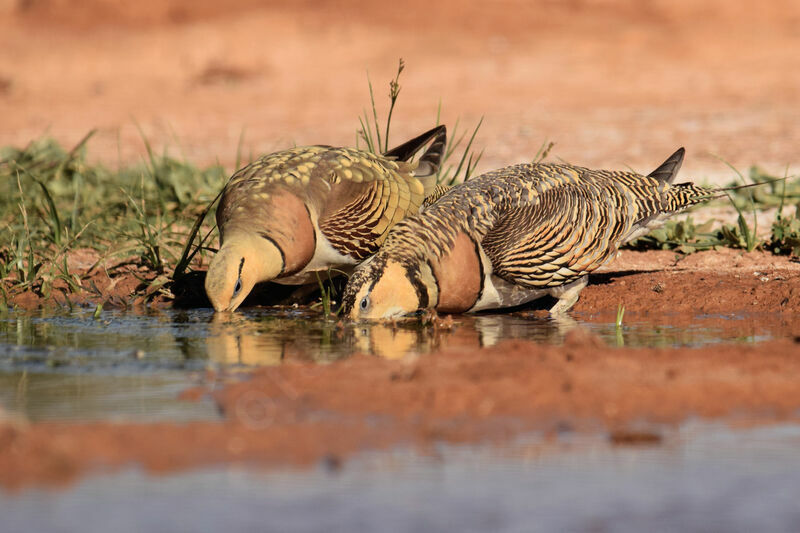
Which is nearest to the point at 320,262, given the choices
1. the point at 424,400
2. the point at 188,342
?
the point at 188,342

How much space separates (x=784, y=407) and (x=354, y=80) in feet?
59.7

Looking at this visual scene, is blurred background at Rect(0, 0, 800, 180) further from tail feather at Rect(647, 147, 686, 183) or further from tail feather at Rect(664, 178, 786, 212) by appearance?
tail feather at Rect(664, 178, 786, 212)

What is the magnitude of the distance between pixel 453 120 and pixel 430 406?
12.6m

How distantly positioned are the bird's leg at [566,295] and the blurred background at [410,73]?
4.84 meters

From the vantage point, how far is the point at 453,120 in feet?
Result: 51.7

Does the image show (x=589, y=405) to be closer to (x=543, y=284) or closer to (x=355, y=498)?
(x=355, y=498)

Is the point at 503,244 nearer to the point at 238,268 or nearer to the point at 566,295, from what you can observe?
the point at 566,295

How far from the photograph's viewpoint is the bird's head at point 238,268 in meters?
5.48

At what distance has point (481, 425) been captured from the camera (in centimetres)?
333

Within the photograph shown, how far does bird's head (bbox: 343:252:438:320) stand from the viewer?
5.41 m

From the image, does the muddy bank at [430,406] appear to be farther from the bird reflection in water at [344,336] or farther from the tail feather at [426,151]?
the tail feather at [426,151]

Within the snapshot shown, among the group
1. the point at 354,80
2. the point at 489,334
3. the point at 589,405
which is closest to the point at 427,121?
the point at 354,80

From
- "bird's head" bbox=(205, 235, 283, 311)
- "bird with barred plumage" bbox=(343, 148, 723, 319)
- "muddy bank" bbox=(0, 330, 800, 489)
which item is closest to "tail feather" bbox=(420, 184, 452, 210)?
"bird with barred plumage" bbox=(343, 148, 723, 319)

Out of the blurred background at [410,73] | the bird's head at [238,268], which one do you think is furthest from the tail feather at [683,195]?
the blurred background at [410,73]
